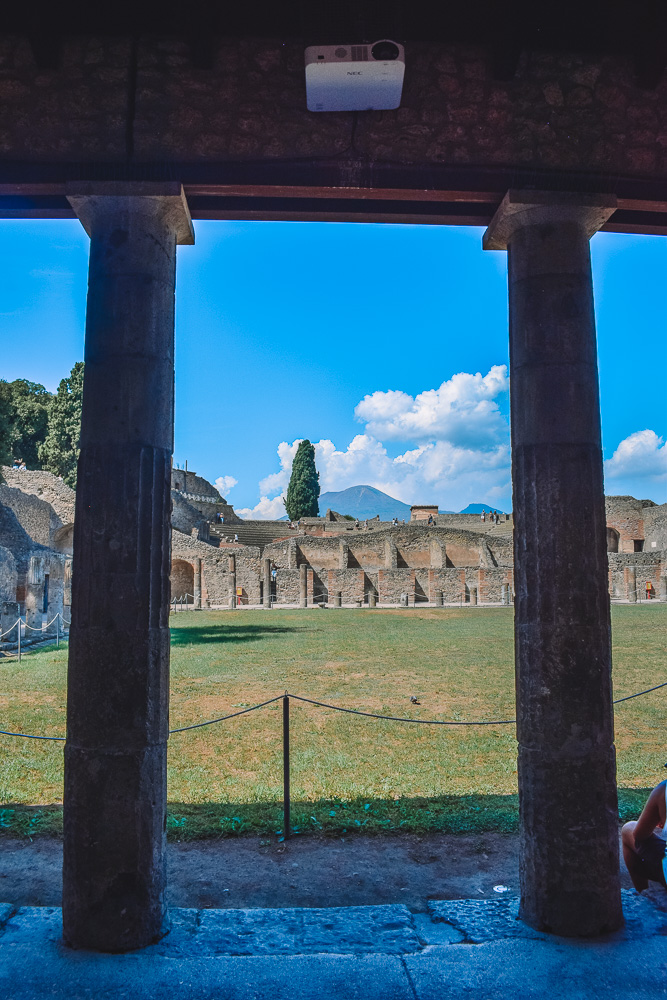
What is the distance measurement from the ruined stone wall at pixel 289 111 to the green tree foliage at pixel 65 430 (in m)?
34.6

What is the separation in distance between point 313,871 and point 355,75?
4237 millimetres

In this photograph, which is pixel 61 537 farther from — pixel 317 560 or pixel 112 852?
pixel 112 852

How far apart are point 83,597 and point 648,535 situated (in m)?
47.2

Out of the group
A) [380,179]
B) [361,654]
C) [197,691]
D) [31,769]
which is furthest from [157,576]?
[361,654]

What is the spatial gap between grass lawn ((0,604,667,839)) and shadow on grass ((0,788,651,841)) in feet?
0.05

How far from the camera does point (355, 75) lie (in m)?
2.93

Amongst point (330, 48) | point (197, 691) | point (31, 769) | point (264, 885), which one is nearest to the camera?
point (330, 48)

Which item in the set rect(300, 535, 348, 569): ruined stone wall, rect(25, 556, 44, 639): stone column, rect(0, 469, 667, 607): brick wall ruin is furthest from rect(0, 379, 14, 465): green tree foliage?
rect(300, 535, 348, 569): ruined stone wall

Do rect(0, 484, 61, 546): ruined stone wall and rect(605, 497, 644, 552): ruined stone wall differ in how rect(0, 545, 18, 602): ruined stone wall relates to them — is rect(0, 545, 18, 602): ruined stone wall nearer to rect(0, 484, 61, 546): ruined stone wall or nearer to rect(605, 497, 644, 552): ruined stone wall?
rect(0, 484, 61, 546): ruined stone wall

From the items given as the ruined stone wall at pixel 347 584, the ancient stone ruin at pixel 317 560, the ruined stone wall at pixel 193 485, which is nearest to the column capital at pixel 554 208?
the ancient stone ruin at pixel 317 560

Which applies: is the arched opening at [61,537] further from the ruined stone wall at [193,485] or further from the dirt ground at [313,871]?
the dirt ground at [313,871]

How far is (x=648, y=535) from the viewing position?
44.6 m

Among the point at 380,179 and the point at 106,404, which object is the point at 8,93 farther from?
the point at 380,179

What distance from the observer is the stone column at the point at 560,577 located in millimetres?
2928
